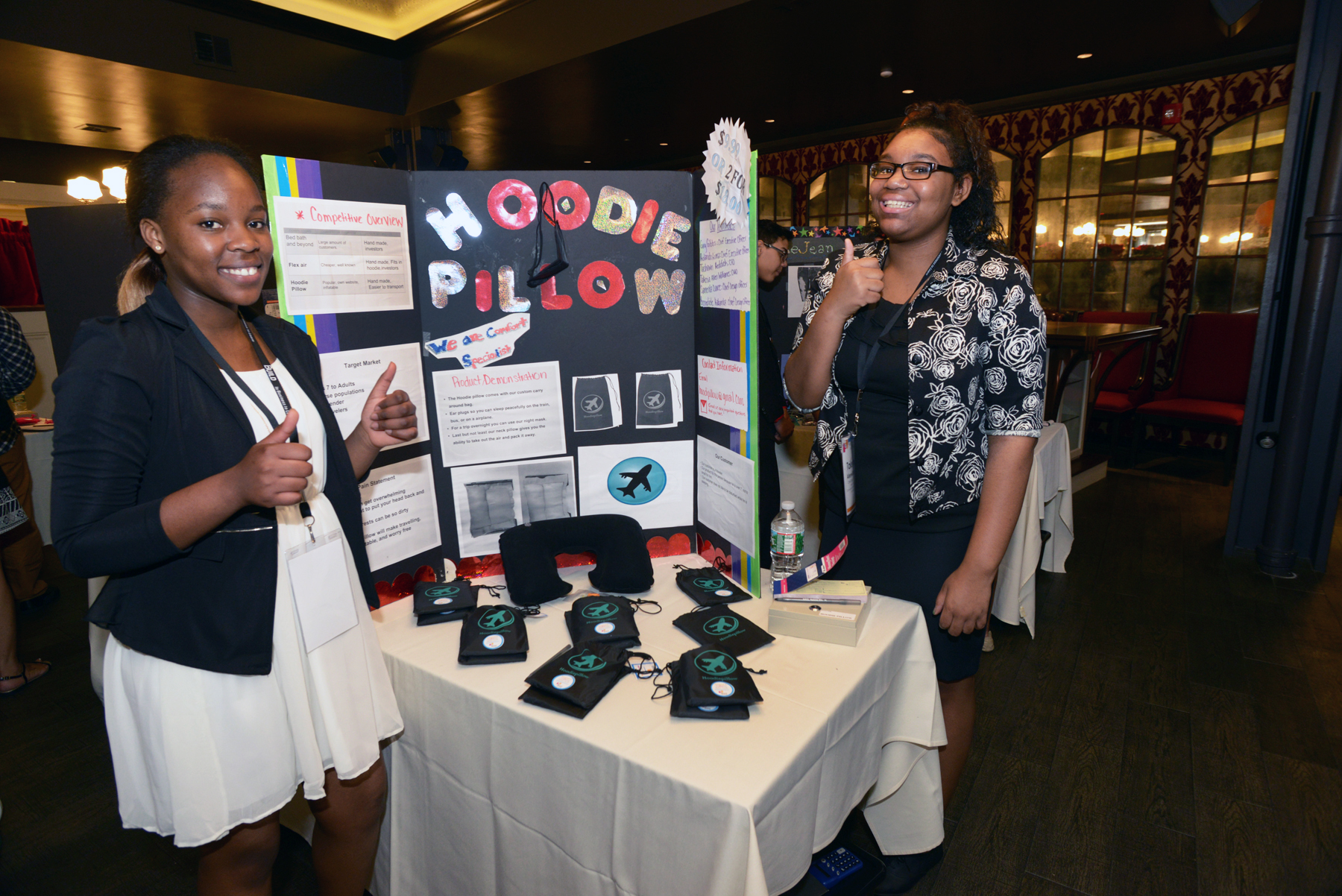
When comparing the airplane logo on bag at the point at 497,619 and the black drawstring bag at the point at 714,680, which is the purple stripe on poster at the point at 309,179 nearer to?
the airplane logo on bag at the point at 497,619

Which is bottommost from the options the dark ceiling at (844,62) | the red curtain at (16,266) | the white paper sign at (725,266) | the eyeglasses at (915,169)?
the white paper sign at (725,266)

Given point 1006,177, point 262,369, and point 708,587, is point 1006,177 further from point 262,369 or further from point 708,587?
point 262,369

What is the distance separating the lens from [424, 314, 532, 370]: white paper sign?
147 centimetres

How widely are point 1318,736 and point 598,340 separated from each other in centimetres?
245

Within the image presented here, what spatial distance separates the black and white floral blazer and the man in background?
302cm

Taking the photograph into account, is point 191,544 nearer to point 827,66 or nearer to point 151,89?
point 827,66

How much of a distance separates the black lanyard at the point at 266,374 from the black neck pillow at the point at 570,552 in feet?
1.57

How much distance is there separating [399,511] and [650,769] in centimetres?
82

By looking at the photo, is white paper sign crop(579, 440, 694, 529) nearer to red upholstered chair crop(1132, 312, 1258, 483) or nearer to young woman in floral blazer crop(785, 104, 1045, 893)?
young woman in floral blazer crop(785, 104, 1045, 893)

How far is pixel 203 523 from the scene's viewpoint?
860 mm

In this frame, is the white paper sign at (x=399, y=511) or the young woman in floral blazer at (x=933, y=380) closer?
the young woman in floral blazer at (x=933, y=380)

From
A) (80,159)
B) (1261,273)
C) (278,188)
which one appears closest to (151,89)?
(80,159)

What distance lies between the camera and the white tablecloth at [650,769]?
93 centimetres

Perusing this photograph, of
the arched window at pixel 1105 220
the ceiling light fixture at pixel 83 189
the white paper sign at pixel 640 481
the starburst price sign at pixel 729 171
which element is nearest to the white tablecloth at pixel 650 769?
Result: the white paper sign at pixel 640 481
